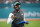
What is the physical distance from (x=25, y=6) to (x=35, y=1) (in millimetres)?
796

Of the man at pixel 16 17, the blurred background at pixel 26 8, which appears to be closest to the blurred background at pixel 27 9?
the blurred background at pixel 26 8

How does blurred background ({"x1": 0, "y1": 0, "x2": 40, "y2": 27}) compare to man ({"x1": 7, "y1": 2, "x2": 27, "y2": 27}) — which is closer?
man ({"x1": 7, "y1": 2, "x2": 27, "y2": 27})

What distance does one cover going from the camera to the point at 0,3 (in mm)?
8445

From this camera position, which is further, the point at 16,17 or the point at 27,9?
the point at 27,9

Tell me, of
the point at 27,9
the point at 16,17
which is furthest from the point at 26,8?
the point at 16,17

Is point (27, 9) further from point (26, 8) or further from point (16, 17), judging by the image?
point (16, 17)

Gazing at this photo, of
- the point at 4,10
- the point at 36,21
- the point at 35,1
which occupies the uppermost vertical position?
the point at 35,1

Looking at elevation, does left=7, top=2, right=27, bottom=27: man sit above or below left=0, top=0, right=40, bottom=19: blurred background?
below

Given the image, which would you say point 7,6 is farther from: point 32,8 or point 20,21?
point 20,21

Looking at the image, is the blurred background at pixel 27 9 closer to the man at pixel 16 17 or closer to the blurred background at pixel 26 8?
the blurred background at pixel 26 8

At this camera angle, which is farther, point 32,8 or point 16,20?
point 32,8

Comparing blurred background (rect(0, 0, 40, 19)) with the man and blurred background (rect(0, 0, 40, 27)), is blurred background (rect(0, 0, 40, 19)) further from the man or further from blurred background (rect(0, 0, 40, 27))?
the man

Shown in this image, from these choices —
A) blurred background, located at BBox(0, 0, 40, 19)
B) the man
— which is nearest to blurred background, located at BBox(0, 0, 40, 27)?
blurred background, located at BBox(0, 0, 40, 19)

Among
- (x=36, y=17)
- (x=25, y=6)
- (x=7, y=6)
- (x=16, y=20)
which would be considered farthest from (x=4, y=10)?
(x=16, y=20)
